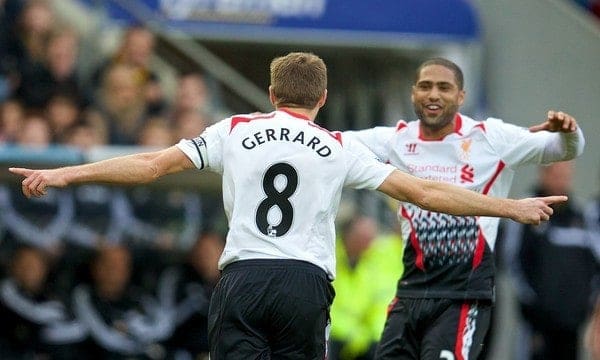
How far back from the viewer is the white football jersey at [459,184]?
27.8ft

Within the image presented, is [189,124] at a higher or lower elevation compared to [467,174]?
higher

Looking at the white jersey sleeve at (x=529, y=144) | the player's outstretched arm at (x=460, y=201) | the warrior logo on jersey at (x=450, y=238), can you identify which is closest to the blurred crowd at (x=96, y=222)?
the warrior logo on jersey at (x=450, y=238)

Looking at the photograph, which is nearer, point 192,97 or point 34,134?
point 34,134

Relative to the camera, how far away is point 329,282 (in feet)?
24.6

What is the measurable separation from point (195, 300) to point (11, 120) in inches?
97.1

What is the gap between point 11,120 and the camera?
503 inches

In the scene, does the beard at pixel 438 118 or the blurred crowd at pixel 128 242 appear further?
the blurred crowd at pixel 128 242

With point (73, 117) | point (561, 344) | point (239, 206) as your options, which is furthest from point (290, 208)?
point (561, 344)

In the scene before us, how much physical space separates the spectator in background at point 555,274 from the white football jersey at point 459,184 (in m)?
5.46

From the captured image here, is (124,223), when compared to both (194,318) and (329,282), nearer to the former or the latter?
(194,318)

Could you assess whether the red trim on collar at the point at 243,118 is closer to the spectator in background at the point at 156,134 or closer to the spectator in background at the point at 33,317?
the spectator in background at the point at 156,134

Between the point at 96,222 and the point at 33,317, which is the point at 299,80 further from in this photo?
the point at 96,222

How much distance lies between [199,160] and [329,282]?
3.01 feet

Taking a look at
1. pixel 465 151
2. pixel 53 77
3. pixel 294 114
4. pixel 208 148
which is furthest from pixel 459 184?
pixel 53 77
